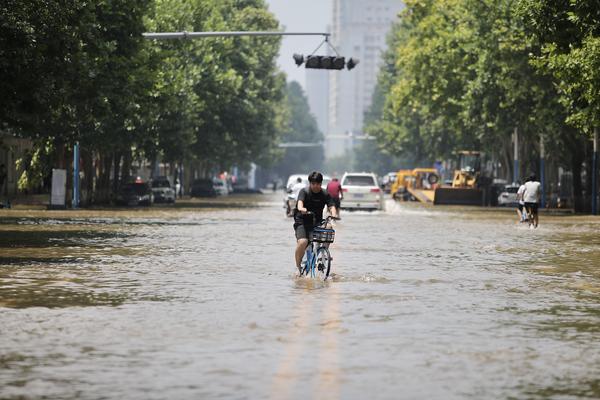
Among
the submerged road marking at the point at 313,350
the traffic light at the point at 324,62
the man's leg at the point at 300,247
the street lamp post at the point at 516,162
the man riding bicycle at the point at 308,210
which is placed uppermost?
the traffic light at the point at 324,62

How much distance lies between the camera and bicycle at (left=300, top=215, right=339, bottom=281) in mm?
20688

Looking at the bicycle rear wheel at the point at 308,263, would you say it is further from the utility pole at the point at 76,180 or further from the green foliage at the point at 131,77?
the utility pole at the point at 76,180

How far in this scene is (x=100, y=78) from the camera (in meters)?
47.1

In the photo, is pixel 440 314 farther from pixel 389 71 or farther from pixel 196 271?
pixel 389 71

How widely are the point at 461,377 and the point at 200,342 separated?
3.02 m

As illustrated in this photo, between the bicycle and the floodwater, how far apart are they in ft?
1.06

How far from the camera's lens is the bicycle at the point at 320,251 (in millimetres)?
20688

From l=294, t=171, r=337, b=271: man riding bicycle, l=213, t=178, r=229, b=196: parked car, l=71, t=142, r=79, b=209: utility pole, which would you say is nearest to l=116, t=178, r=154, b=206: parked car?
l=71, t=142, r=79, b=209: utility pole

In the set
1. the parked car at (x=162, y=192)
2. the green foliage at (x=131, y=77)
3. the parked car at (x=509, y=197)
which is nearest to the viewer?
the green foliage at (x=131, y=77)

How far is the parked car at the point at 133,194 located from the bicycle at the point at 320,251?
50809 mm

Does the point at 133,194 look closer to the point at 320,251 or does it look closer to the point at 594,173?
the point at 594,173

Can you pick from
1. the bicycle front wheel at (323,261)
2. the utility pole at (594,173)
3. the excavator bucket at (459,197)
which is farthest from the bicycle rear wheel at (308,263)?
the excavator bucket at (459,197)

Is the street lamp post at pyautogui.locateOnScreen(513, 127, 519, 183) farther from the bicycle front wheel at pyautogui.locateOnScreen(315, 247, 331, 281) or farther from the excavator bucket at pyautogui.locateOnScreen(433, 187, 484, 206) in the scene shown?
the bicycle front wheel at pyautogui.locateOnScreen(315, 247, 331, 281)

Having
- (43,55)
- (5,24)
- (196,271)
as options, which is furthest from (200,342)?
(43,55)
